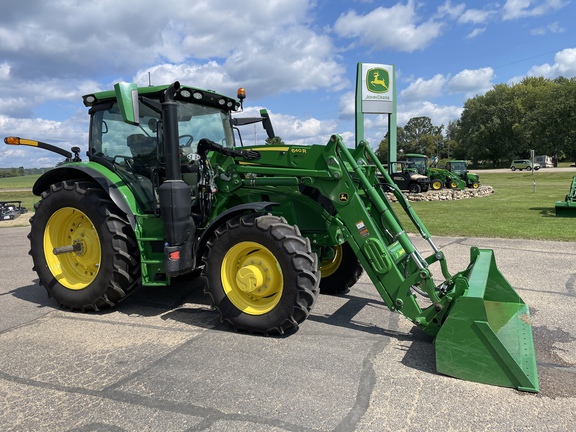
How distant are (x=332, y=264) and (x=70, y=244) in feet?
10.8

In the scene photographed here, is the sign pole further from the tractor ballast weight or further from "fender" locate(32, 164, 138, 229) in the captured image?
"fender" locate(32, 164, 138, 229)

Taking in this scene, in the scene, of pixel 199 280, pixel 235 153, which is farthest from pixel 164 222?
pixel 199 280

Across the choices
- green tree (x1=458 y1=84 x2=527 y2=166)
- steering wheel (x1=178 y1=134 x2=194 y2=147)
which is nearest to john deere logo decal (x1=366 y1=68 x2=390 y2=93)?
steering wheel (x1=178 y1=134 x2=194 y2=147)

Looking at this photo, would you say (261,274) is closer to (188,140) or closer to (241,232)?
(241,232)

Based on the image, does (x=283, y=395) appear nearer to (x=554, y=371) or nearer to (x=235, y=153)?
(x=554, y=371)

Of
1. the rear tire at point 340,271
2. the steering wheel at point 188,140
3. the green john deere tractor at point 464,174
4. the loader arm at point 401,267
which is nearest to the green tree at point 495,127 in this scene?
the green john deere tractor at point 464,174

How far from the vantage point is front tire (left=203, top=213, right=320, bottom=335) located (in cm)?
373

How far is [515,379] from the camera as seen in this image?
2.93m

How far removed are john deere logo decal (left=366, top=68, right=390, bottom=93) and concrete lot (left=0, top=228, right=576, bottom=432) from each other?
12.1 meters

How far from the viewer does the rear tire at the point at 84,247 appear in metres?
4.49

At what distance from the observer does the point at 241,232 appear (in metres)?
3.97

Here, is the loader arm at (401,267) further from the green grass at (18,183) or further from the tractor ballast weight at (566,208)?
the green grass at (18,183)

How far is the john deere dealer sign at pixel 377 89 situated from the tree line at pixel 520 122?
50.7 metres

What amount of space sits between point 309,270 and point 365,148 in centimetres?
156
